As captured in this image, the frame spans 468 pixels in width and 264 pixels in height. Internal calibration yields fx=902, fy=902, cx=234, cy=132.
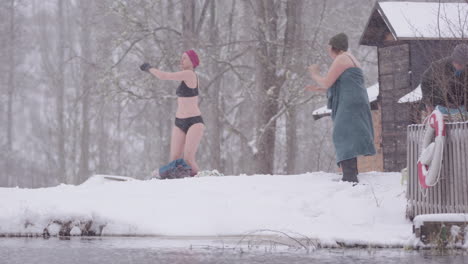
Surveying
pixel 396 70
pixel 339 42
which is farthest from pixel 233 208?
pixel 396 70

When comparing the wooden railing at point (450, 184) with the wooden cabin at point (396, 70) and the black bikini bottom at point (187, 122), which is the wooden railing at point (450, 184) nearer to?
the black bikini bottom at point (187, 122)

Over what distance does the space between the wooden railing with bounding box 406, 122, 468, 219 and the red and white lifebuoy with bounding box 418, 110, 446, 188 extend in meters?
0.10

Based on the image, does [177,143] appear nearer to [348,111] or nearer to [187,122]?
[187,122]

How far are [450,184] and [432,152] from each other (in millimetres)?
329

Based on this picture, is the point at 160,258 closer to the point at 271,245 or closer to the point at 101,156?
the point at 271,245

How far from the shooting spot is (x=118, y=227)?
30.9 ft

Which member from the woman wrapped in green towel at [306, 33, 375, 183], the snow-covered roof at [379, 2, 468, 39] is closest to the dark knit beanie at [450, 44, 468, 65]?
the woman wrapped in green towel at [306, 33, 375, 183]

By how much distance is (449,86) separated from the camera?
951 cm

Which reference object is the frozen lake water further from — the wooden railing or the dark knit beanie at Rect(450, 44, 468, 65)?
the dark knit beanie at Rect(450, 44, 468, 65)

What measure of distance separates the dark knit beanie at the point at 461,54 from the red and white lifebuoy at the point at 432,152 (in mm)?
1282

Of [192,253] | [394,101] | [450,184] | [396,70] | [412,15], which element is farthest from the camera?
[396,70]

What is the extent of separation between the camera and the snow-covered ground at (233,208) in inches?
340

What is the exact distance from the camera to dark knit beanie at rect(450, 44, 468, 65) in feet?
30.4

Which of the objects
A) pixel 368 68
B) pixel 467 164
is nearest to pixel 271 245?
pixel 467 164
